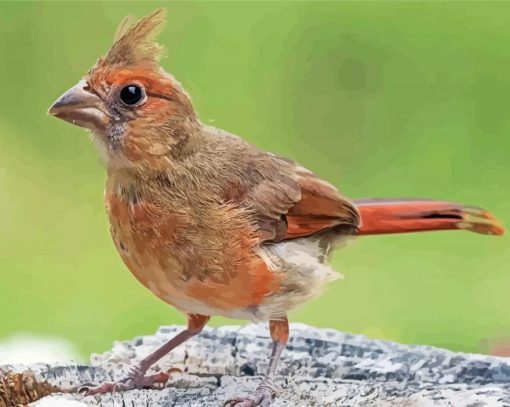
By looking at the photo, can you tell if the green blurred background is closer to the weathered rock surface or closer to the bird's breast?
the weathered rock surface

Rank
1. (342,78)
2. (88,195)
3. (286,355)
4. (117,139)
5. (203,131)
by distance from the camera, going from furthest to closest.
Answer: (342,78)
(88,195)
(286,355)
(203,131)
(117,139)

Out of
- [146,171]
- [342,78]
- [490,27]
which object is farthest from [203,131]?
[490,27]

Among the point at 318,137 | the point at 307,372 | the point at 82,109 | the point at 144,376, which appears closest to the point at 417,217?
the point at 307,372

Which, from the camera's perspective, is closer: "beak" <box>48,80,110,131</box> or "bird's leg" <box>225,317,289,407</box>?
"beak" <box>48,80,110,131</box>

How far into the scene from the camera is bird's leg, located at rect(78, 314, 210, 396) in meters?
2.22

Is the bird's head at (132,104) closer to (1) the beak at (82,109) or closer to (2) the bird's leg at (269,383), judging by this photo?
(1) the beak at (82,109)

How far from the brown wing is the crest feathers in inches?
14.1

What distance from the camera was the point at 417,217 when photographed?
2.34m

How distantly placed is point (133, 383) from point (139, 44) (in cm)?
75

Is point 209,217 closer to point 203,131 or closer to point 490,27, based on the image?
point 203,131

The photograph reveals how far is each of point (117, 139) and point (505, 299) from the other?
2121mm

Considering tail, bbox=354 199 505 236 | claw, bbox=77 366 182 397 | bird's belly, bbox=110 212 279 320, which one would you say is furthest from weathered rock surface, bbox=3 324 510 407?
tail, bbox=354 199 505 236

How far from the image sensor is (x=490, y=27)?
12.6 feet

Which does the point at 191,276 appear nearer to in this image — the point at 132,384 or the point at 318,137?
the point at 132,384
